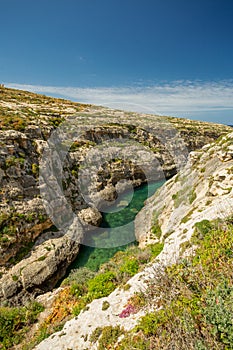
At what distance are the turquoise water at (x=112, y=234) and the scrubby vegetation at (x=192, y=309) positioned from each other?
12.7 metres

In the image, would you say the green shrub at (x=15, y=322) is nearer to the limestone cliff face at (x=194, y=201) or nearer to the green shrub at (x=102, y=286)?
the green shrub at (x=102, y=286)

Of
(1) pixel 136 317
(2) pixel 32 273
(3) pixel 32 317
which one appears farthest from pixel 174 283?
(2) pixel 32 273

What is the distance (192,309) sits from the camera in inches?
200

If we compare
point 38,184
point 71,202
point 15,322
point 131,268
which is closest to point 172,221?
point 131,268

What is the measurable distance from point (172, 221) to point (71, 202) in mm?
14579

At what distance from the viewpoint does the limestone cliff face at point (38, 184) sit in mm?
17125

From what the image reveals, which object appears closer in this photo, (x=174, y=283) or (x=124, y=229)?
(x=174, y=283)

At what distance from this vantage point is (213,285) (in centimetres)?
529

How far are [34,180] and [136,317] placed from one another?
751 inches

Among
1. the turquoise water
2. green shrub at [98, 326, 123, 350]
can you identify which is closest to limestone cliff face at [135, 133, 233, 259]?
the turquoise water

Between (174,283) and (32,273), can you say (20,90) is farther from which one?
(174,283)

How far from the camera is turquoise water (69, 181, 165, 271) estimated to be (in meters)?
19.2

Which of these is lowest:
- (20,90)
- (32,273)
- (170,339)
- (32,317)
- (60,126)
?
(32,273)

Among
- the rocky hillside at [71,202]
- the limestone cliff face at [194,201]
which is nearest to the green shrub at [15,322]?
the rocky hillside at [71,202]
